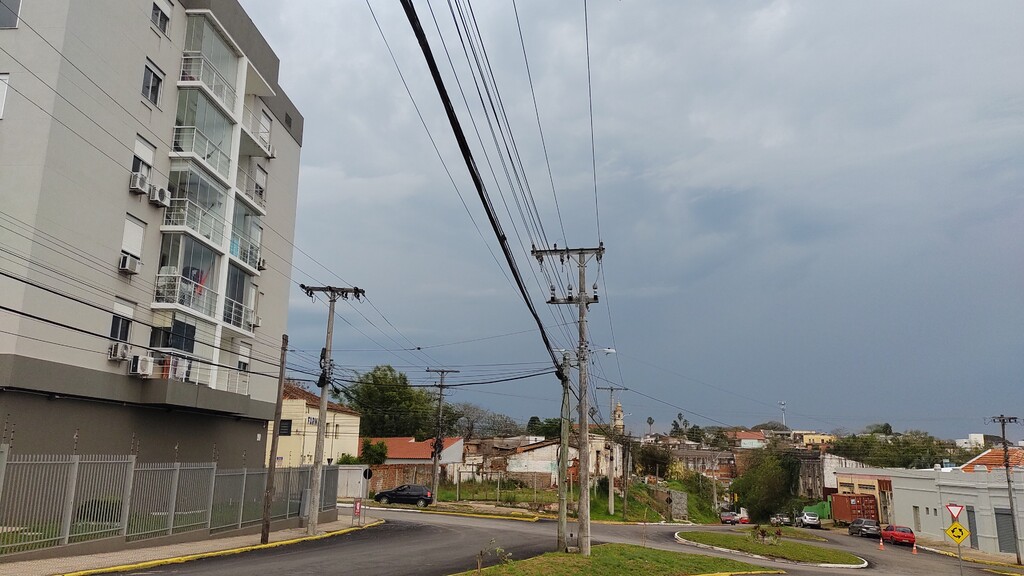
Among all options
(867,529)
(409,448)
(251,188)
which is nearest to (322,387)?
(251,188)

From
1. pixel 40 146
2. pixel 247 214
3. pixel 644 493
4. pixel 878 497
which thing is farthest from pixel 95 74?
pixel 878 497

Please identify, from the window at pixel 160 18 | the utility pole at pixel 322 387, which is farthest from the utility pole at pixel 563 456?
the window at pixel 160 18

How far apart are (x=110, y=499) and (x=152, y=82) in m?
17.1

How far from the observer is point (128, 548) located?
2069 cm

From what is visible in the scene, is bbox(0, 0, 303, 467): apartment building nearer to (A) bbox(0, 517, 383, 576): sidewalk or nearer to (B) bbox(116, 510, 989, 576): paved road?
(A) bbox(0, 517, 383, 576): sidewalk

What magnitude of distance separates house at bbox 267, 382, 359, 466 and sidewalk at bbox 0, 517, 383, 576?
91.5ft

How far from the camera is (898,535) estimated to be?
1825 inches

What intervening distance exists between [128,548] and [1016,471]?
45.1 m

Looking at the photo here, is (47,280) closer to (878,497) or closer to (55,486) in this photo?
(55,486)

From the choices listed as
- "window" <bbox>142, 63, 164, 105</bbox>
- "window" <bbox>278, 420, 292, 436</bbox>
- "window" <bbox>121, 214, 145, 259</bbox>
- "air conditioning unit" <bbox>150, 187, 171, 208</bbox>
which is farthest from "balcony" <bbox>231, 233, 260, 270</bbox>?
"window" <bbox>278, 420, 292, 436</bbox>

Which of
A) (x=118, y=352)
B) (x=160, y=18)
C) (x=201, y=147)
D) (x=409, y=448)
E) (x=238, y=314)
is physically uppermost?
(x=160, y=18)

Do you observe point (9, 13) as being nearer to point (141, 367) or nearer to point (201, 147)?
point (201, 147)

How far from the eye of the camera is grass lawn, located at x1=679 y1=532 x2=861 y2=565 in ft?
101

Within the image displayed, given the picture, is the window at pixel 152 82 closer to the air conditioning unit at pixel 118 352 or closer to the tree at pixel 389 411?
the air conditioning unit at pixel 118 352
